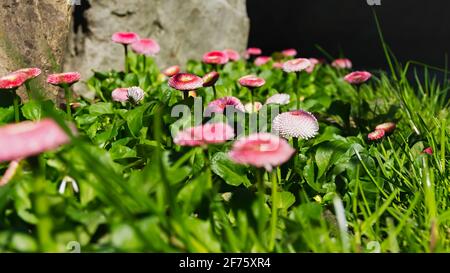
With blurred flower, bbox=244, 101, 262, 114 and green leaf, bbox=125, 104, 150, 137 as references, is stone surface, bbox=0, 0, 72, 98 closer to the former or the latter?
green leaf, bbox=125, 104, 150, 137

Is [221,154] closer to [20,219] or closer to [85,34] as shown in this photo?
[20,219]

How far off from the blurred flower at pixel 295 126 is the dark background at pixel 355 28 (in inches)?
125

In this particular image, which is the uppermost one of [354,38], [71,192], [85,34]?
[71,192]

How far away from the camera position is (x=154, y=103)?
2.02m

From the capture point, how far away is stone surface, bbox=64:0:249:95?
3.25 metres

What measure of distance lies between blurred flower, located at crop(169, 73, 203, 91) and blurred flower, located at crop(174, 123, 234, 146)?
2.06 feet

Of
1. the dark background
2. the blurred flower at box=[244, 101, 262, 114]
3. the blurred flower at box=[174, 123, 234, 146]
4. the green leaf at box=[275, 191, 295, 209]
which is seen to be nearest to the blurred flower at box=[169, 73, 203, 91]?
the blurred flower at box=[244, 101, 262, 114]

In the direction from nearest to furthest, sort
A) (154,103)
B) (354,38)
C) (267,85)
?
(154,103) → (267,85) → (354,38)

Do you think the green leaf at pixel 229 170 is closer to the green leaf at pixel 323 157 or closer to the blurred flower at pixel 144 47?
the green leaf at pixel 323 157

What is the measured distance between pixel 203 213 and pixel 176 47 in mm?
2462

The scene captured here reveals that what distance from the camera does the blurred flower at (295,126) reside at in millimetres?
1680

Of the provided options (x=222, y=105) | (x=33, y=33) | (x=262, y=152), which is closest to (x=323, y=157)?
(x=222, y=105)

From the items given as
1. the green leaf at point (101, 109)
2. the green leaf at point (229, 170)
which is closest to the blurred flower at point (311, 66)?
the green leaf at point (101, 109)

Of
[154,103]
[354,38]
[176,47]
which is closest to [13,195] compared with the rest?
[154,103]
